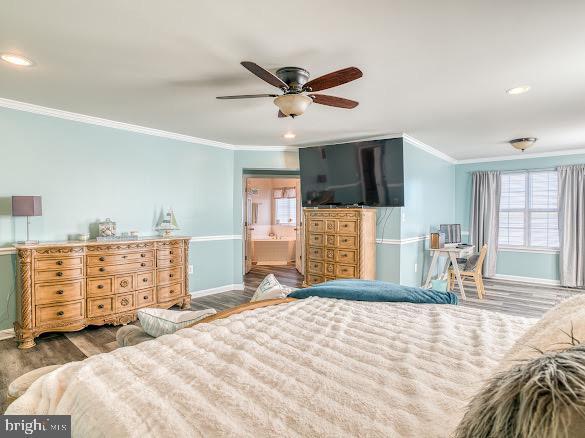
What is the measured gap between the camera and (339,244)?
4.86 meters

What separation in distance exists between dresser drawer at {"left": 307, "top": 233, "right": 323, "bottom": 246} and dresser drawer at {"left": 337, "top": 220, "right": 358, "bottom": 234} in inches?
14.3

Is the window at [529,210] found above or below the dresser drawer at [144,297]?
above

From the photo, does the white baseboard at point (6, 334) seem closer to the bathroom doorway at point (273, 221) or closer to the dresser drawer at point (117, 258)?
the dresser drawer at point (117, 258)

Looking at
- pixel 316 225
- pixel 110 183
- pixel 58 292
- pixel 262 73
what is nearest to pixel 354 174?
pixel 316 225

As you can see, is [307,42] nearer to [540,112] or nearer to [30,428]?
[30,428]

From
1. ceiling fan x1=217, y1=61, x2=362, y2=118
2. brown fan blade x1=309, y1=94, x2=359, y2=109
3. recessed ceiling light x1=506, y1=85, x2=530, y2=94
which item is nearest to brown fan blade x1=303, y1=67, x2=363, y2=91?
ceiling fan x1=217, y1=61, x2=362, y2=118

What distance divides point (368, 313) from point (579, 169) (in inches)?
246

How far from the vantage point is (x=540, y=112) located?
3.62 m

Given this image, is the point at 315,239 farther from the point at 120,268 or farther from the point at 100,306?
the point at 100,306

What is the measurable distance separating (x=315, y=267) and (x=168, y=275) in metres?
2.19

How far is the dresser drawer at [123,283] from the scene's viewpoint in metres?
3.65

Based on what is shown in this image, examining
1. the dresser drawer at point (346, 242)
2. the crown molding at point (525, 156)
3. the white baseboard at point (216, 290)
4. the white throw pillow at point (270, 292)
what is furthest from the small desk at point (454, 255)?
the white throw pillow at point (270, 292)

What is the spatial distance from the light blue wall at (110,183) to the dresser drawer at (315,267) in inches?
54.0

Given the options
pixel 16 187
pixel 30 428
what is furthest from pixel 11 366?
pixel 30 428
